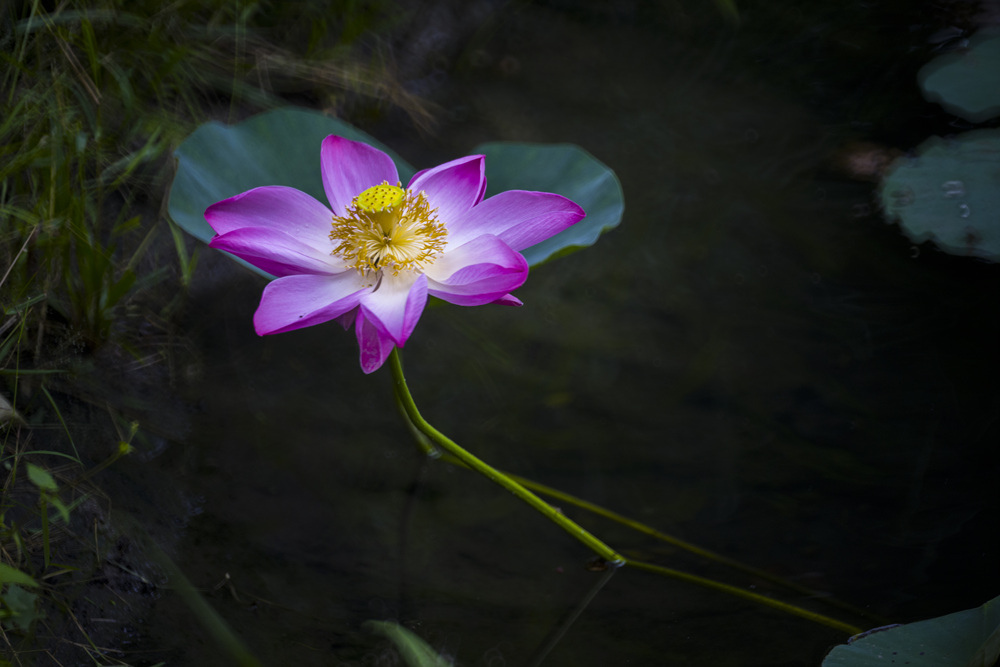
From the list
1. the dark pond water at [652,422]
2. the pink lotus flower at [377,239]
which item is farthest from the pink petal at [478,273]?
the dark pond water at [652,422]

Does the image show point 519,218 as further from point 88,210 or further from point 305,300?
point 88,210

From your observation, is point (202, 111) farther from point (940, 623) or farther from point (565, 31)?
point (940, 623)

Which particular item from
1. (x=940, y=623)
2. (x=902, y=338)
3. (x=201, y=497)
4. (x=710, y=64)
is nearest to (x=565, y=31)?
→ (x=710, y=64)

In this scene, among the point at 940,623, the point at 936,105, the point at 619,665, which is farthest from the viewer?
the point at 936,105

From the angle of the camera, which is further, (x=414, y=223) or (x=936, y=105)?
(x=936, y=105)

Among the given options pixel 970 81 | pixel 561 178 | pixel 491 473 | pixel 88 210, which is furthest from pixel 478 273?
pixel 970 81

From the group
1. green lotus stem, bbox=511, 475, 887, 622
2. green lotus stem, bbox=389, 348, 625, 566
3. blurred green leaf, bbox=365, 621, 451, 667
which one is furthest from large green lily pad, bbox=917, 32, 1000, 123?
blurred green leaf, bbox=365, 621, 451, 667

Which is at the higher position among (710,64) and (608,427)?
(710,64)
